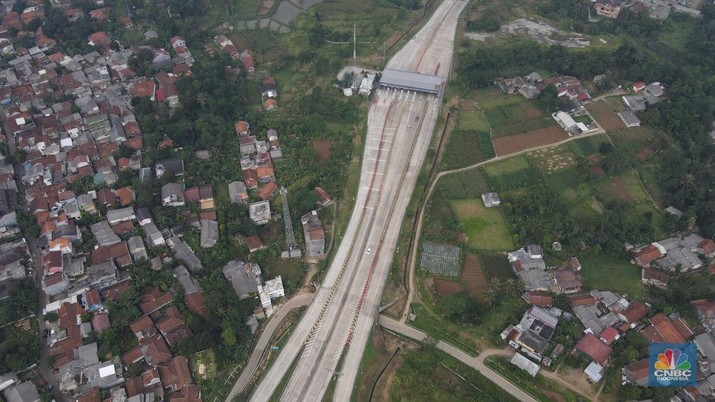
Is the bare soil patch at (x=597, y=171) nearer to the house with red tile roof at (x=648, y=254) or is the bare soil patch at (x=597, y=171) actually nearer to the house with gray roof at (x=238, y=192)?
the house with red tile roof at (x=648, y=254)

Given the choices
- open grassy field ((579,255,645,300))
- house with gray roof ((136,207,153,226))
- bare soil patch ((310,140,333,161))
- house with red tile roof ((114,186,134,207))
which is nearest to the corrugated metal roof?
bare soil patch ((310,140,333,161))

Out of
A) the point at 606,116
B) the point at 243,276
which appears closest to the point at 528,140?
the point at 606,116

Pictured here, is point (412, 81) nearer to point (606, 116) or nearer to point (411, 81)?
point (411, 81)

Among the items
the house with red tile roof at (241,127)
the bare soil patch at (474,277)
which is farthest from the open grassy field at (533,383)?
the house with red tile roof at (241,127)

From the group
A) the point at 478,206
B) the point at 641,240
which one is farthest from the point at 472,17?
the point at 641,240

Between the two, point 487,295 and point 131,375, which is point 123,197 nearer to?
point 131,375

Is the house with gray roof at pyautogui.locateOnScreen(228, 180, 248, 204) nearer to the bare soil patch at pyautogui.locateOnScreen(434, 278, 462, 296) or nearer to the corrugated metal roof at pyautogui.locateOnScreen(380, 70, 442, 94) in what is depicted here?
the bare soil patch at pyautogui.locateOnScreen(434, 278, 462, 296)
